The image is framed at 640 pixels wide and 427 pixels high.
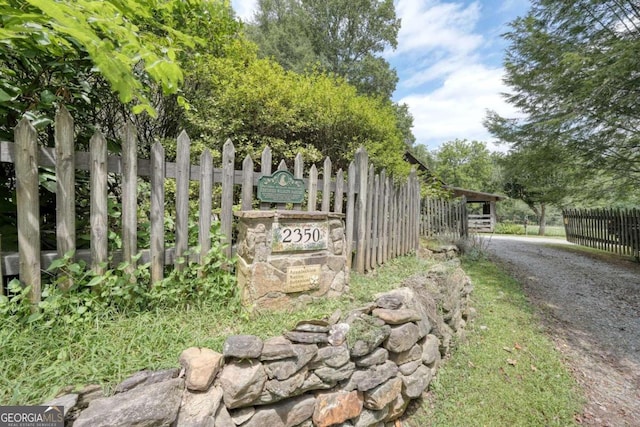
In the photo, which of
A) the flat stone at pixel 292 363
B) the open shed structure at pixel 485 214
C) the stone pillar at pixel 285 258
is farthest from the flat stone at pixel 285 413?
the open shed structure at pixel 485 214

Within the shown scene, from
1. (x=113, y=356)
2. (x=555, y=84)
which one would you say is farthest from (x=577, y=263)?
(x=113, y=356)

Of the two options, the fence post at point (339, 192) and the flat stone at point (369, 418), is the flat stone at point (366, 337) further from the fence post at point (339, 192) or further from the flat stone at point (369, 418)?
the fence post at point (339, 192)

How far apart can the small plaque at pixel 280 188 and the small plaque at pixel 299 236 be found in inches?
13.8

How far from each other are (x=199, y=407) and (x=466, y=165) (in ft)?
125

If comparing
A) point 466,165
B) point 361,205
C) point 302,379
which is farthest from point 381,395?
point 466,165

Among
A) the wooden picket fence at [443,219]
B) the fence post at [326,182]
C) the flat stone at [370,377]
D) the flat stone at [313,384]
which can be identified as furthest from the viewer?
the wooden picket fence at [443,219]

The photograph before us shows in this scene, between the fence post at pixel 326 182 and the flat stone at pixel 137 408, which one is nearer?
the flat stone at pixel 137 408

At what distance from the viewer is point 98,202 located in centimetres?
191

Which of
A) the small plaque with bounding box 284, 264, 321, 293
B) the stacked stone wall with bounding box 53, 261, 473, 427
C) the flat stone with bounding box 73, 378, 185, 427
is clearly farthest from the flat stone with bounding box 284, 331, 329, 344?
the flat stone with bounding box 73, 378, 185, 427

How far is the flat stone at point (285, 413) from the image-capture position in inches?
64.5

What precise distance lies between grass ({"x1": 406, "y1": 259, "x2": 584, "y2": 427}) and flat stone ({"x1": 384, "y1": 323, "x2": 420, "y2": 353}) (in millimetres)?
715

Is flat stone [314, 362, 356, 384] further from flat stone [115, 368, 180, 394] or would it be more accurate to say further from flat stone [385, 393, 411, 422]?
flat stone [115, 368, 180, 394]

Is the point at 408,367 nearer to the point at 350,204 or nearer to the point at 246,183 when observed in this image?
the point at 350,204

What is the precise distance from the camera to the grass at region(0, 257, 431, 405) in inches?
52.6
